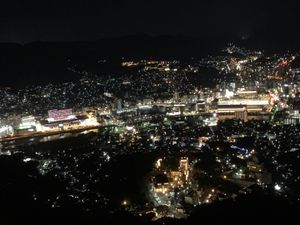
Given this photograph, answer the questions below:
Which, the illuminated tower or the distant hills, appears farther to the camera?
the distant hills

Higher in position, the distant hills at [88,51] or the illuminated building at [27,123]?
the distant hills at [88,51]

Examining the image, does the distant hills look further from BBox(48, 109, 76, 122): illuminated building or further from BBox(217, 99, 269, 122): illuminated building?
BBox(217, 99, 269, 122): illuminated building

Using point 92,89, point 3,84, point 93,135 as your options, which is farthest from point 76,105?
point 93,135

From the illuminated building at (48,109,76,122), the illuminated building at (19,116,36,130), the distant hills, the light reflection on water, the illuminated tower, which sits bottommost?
the light reflection on water

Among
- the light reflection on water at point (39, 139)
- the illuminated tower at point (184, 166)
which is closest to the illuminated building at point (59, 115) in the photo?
the light reflection on water at point (39, 139)

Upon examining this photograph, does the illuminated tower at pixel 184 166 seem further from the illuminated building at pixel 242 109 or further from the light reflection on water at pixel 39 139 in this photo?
the illuminated building at pixel 242 109

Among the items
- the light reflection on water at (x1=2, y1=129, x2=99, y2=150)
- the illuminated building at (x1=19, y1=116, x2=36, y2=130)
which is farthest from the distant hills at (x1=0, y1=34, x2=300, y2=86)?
the light reflection on water at (x1=2, y1=129, x2=99, y2=150)

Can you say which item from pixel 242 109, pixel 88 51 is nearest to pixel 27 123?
pixel 242 109

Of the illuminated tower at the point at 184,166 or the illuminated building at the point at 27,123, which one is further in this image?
the illuminated building at the point at 27,123

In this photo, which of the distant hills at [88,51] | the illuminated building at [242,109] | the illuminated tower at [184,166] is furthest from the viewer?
the distant hills at [88,51]

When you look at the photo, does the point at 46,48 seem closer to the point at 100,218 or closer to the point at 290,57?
the point at 290,57

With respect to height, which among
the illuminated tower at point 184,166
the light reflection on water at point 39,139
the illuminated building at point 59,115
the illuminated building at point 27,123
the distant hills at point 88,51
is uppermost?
the distant hills at point 88,51
